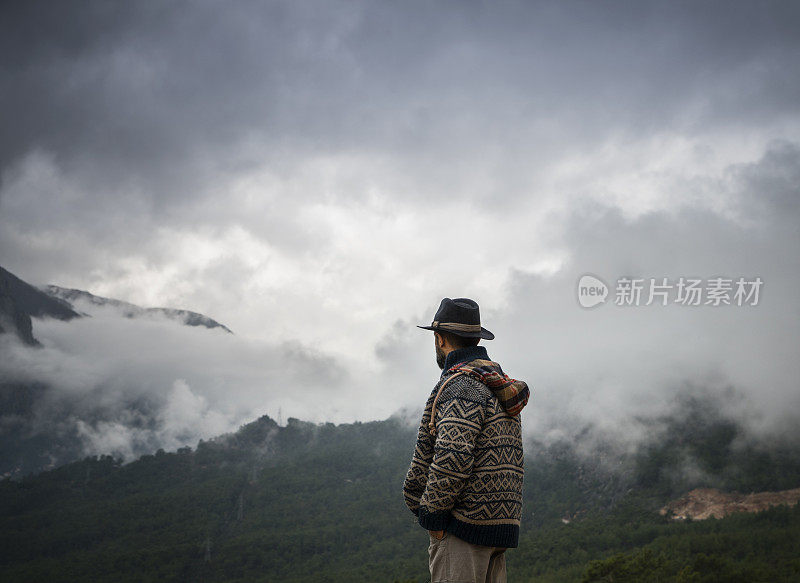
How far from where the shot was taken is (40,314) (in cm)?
18388

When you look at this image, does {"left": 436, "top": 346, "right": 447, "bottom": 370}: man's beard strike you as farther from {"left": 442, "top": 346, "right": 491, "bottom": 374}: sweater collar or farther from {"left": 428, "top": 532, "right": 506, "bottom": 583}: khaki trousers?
{"left": 428, "top": 532, "right": 506, "bottom": 583}: khaki trousers

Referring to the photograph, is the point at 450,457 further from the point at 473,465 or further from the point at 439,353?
the point at 439,353

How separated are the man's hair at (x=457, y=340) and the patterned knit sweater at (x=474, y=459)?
246mm

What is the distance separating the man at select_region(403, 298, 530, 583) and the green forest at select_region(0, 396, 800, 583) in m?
28.0

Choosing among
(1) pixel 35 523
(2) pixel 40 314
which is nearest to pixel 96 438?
(2) pixel 40 314

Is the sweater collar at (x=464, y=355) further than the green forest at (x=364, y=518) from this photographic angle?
No

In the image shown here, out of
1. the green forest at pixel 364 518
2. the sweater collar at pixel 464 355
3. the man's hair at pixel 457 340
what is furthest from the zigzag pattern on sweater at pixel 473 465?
the green forest at pixel 364 518

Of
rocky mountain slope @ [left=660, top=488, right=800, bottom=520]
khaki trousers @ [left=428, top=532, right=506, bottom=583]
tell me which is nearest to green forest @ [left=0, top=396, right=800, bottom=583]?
rocky mountain slope @ [left=660, top=488, right=800, bottom=520]

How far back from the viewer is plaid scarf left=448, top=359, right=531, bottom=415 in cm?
287

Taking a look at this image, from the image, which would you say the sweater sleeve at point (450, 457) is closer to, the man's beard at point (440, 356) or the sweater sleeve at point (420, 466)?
the sweater sleeve at point (420, 466)

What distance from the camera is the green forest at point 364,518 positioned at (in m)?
35.8

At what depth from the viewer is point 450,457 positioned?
2672 mm

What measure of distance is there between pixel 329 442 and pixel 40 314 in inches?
5614

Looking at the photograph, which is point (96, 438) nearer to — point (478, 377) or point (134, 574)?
point (134, 574)
